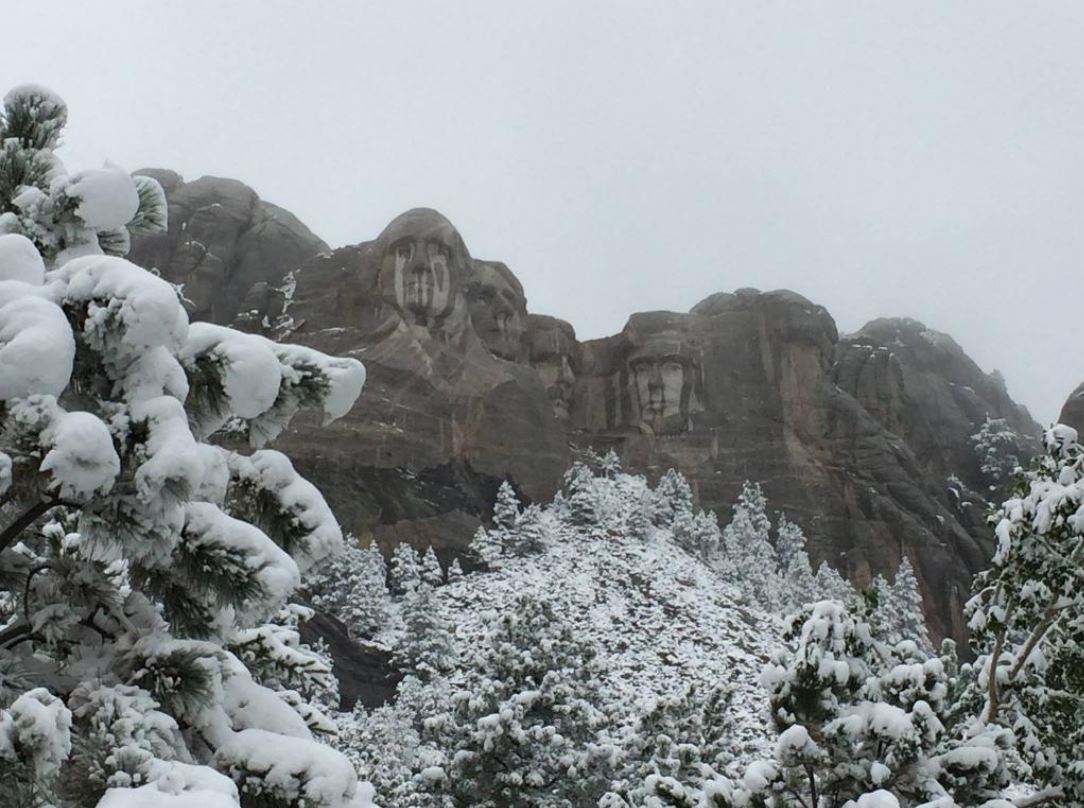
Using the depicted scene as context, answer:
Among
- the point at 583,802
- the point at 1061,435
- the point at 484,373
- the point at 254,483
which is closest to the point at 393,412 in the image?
the point at 484,373

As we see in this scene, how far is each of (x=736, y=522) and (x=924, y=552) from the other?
15516 millimetres

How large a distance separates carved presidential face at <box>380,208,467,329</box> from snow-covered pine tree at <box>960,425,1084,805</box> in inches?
2219

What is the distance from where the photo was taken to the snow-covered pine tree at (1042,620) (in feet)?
30.8

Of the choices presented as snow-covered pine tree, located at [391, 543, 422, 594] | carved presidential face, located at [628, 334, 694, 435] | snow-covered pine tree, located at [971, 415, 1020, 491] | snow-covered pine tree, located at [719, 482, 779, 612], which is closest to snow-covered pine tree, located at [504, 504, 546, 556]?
snow-covered pine tree, located at [391, 543, 422, 594]

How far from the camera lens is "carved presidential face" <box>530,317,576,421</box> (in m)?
75.2

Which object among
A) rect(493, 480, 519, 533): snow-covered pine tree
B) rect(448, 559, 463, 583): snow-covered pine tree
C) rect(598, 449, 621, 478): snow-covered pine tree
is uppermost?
rect(598, 449, 621, 478): snow-covered pine tree

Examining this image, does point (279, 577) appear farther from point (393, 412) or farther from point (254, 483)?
point (393, 412)

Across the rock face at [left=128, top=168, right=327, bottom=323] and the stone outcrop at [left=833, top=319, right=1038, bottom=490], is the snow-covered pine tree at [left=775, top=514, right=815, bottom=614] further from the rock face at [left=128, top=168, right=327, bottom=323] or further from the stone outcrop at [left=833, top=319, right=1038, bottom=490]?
the rock face at [left=128, top=168, right=327, bottom=323]

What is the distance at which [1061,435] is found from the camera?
10.1 m

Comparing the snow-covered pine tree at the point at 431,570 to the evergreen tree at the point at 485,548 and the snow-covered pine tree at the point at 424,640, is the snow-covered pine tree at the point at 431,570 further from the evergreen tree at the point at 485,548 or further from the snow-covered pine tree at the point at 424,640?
the snow-covered pine tree at the point at 424,640

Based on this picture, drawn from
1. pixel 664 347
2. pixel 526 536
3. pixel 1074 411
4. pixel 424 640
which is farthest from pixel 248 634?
pixel 1074 411

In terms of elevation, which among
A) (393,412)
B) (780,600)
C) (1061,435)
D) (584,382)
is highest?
(584,382)

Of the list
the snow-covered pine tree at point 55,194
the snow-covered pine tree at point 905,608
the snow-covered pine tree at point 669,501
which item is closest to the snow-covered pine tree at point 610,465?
the snow-covered pine tree at point 669,501

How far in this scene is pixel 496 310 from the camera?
7019 centimetres
